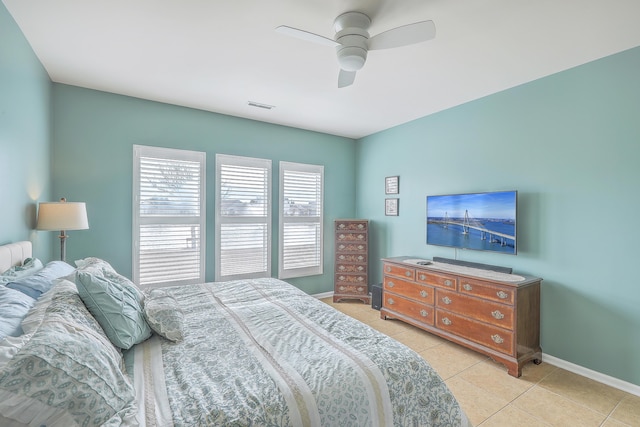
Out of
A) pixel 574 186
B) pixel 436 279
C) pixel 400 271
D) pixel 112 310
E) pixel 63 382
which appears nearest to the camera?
pixel 63 382

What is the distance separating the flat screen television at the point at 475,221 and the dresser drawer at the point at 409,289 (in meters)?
0.65

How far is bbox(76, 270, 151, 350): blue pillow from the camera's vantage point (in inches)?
58.6

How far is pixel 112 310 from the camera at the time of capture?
153 cm

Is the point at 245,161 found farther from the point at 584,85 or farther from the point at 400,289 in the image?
the point at 584,85

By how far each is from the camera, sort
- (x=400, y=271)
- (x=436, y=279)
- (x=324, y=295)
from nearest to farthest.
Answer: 1. (x=436, y=279)
2. (x=400, y=271)
3. (x=324, y=295)

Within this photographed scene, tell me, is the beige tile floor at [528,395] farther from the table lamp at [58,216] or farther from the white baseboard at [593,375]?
the table lamp at [58,216]

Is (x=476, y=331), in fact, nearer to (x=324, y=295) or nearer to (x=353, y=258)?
(x=353, y=258)

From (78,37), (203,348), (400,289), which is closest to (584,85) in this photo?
(400,289)

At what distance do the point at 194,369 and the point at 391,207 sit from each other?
3710mm

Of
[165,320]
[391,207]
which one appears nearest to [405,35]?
[165,320]

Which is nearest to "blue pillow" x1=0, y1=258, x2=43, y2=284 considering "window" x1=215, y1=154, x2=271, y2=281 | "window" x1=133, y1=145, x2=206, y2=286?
"window" x1=133, y1=145, x2=206, y2=286

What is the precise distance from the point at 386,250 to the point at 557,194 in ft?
7.76

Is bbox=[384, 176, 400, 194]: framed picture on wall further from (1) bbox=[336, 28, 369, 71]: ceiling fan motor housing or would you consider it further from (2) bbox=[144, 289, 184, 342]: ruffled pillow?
(2) bbox=[144, 289, 184, 342]: ruffled pillow

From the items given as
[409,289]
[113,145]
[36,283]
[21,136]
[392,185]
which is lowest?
[409,289]
